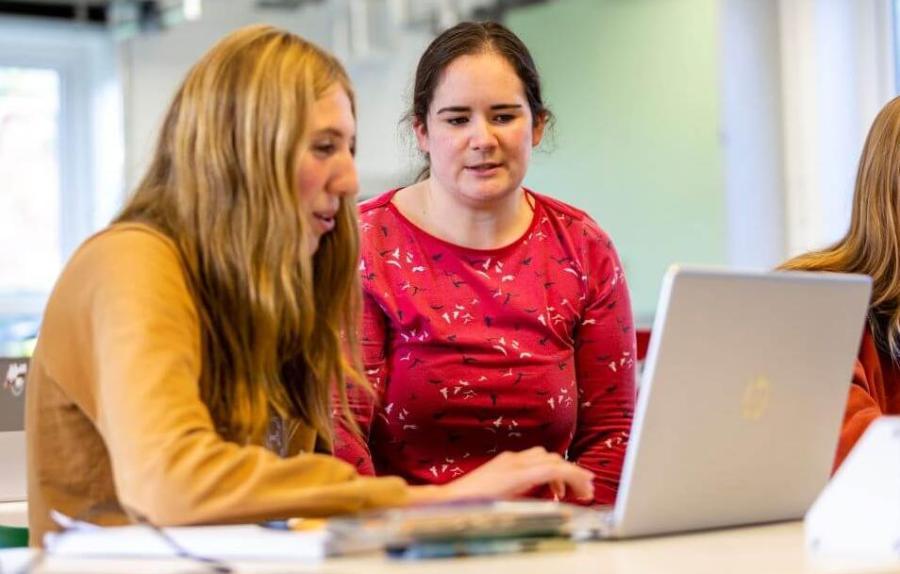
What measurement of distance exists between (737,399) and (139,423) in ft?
2.03

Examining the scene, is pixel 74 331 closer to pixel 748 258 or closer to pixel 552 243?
pixel 552 243

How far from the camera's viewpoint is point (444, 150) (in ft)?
7.43

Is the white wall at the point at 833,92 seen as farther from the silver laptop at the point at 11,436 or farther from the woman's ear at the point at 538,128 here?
the silver laptop at the point at 11,436

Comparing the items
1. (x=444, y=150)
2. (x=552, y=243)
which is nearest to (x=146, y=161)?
(x=444, y=150)

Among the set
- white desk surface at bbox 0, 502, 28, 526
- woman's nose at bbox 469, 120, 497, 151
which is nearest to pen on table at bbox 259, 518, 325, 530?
white desk surface at bbox 0, 502, 28, 526

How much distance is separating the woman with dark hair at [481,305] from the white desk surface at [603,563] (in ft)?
2.50

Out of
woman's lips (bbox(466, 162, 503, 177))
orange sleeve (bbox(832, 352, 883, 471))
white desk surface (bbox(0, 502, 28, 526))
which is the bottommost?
white desk surface (bbox(0, 502, 28, 526))

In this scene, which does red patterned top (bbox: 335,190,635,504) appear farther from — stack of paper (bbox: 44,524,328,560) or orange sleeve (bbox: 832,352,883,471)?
stack of paper (bbox: 44,524,328,560)

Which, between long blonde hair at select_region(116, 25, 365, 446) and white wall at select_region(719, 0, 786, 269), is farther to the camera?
white wall at select_region(719, 0, 786, 269)

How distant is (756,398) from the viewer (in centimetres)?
152

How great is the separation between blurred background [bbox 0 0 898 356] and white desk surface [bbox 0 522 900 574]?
2635 mm

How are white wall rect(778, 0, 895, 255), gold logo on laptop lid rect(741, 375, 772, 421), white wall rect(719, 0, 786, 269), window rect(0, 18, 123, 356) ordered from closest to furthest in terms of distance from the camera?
gold logo on laptop lid rect(741, 375, 772, 421) → white wall rect(778, 0, 895, 255) → white wall rect(719, 0, 786, 269) → window rect(0, 18, 123, 356)

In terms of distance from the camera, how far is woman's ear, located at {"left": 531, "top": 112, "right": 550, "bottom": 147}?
2.36 m

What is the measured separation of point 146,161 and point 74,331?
26cm
